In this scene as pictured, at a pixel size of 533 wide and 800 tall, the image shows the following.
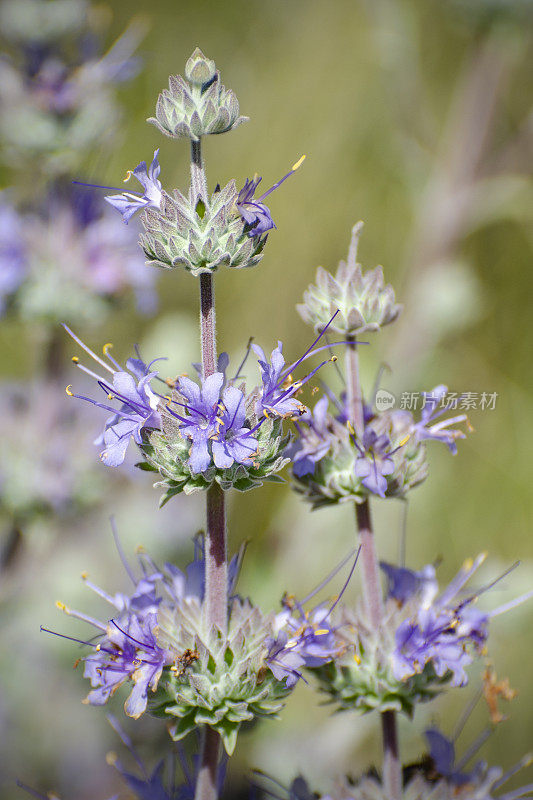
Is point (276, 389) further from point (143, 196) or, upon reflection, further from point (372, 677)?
point (372, 677)

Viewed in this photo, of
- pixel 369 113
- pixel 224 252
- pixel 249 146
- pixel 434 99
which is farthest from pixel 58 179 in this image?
pixel 434 99

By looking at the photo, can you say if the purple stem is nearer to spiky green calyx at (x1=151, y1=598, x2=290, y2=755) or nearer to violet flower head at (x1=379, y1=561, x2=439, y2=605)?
spiky green calyx at (x1=151, y1=598, x2=290, y2=755)

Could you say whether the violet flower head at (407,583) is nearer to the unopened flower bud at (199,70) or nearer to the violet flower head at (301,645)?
the violet flower head at (301,645)

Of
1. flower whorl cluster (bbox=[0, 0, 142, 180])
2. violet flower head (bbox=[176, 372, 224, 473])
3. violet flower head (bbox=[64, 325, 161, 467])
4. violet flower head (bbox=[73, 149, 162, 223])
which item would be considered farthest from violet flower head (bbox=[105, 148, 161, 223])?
flower whorl cluster (bbox=[0, 0, 142, 180])

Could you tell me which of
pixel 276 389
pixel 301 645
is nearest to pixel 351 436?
pixel 276 389

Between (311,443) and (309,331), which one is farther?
(309,331)

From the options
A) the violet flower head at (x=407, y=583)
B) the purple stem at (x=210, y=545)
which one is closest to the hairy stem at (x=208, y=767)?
the purple stem at (x=210, y=545)
